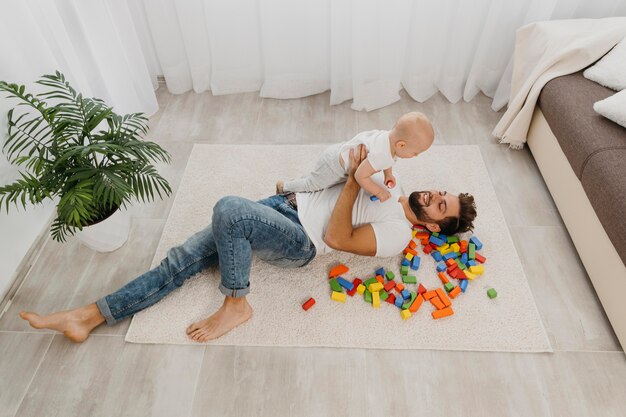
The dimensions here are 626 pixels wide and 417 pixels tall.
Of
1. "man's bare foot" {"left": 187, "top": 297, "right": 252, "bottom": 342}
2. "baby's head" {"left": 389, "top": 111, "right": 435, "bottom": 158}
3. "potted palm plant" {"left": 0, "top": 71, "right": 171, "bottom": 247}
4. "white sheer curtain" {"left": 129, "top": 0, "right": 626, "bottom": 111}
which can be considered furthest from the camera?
"white sheer curtain" {"left": 129, "top": 0, "right": 626, "bottom": 111}

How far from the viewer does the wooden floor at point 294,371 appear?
1.50 m

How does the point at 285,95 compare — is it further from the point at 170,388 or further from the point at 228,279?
the point at 170,388

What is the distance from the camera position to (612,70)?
1.97 m

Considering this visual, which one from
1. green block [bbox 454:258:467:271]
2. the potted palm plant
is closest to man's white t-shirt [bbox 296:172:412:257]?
green block [bbox 454:258:467:271]

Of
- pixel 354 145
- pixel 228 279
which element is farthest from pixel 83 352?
pixel 354 145

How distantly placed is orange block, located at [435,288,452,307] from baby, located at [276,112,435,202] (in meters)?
0.48

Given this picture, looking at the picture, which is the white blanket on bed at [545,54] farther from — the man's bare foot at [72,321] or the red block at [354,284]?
the man's bare foot at [72,321]

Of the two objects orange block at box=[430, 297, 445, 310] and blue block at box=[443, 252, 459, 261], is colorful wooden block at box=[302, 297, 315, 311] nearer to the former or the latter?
orange block at box=[430, 297, 445, 310]

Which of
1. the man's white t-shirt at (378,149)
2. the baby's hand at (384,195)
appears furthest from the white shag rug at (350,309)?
the man's white t-shirt at (378,149)

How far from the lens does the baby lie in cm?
145

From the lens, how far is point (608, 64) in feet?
6.55

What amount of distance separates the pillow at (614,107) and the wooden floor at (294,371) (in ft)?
1.90

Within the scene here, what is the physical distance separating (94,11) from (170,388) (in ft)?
6.23

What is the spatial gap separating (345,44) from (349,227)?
151cm
